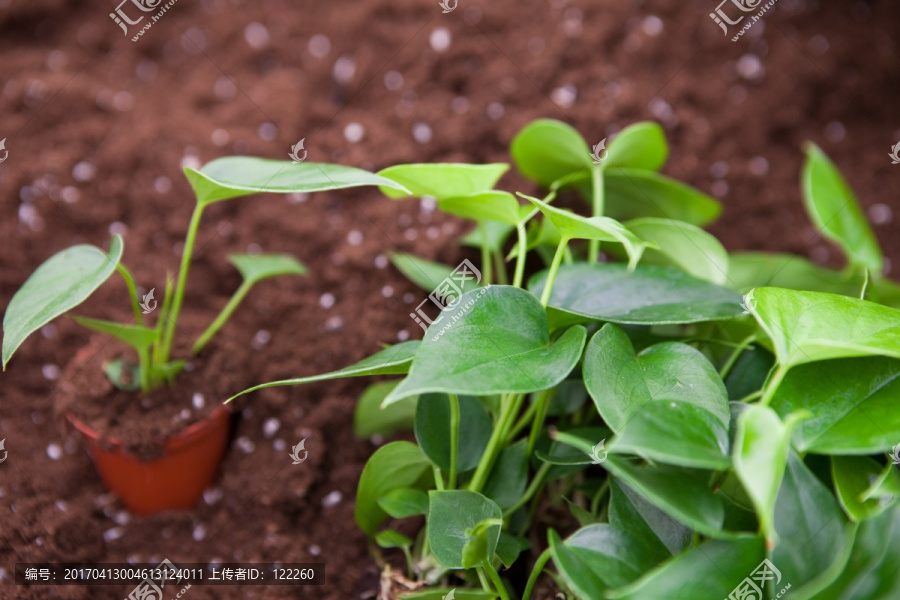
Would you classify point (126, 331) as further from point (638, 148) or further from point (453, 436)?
point (638, 148)

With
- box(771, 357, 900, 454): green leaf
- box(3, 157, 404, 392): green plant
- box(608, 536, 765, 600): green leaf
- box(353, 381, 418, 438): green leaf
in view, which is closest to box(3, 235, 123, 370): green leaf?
box(3, 157, 404, 392): green plant

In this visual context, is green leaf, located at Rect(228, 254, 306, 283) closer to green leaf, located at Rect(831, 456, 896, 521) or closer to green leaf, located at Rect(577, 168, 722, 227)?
green leaf, located at Rect(577, 168, 722, 227)

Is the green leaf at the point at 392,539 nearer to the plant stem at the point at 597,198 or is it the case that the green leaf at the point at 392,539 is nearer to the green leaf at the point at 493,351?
the green leaf at the point at 493,351

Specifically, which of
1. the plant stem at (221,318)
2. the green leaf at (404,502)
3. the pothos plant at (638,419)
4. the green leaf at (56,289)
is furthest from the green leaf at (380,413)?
the green leaf at (56,289)

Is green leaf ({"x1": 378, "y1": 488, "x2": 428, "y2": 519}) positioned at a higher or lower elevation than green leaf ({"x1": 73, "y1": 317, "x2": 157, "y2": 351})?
lower

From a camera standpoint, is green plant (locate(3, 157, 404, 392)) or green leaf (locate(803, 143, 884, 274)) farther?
green leaf (locate(803, 143, 884, 274))

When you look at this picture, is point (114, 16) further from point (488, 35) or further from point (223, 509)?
point (223, 509)

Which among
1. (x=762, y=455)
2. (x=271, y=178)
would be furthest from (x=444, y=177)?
(x=762, y=455)

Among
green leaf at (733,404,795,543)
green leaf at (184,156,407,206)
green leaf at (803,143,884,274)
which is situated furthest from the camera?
green leaf at (803,143,884,274)

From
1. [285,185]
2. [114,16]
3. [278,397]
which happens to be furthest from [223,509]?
[114,16]
